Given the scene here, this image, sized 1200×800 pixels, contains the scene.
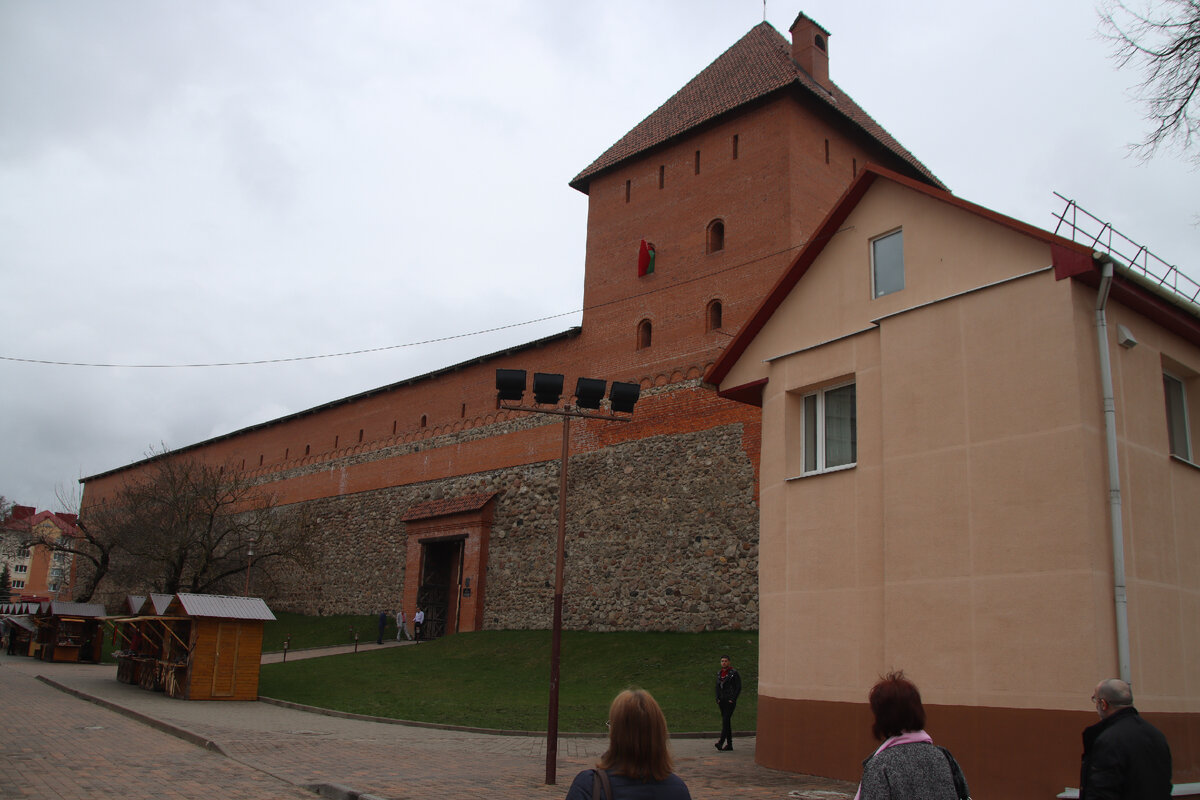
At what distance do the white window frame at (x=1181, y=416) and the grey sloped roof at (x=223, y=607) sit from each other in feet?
51.8

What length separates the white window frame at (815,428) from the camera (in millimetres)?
11094

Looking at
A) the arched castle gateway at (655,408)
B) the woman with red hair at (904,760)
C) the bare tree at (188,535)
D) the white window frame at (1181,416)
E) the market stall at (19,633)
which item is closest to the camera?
the woman with red hair at (904,760)

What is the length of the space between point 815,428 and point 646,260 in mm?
15016

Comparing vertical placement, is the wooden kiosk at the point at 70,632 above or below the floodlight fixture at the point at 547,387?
below

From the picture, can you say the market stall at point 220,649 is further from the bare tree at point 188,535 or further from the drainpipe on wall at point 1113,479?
the drainpipe on wall at point 1113,479

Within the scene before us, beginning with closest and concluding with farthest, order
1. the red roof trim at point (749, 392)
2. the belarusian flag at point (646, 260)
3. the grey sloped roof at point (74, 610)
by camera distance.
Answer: the red roof trim at point (749, 392), the belarusian flag at point (646, 260), the grey sloped roof at point (74, 610)

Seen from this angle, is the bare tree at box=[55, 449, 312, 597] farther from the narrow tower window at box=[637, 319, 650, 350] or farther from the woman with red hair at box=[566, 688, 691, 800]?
the woman with red hair at box=[566, 688, 691, 800]

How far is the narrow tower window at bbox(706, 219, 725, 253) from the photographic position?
2430cm

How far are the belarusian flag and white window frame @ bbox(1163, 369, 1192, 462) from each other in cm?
1645

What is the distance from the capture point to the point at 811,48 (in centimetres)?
2588

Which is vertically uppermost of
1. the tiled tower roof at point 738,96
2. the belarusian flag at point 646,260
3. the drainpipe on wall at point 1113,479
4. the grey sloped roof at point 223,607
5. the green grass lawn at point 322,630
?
the tiled tower roof at point 738,96

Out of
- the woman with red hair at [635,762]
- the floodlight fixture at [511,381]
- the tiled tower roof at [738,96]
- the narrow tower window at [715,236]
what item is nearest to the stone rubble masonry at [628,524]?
the narrow tower window at [715,236]

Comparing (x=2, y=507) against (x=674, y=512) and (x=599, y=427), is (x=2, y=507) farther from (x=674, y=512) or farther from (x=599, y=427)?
(x=674, y=512)

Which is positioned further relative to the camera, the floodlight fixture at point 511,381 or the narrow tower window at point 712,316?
the narrow tower window at point 712,316
